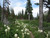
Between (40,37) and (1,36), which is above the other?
(1,36)

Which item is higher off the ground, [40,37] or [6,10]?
[6,10]

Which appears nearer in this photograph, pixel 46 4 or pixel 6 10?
pixel 6 10

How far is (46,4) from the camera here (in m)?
18.1

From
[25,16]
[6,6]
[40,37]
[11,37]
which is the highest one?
[6,6]

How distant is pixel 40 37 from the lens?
765cm

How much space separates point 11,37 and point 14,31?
17.2 inches

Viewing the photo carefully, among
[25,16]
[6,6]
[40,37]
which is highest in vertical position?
[6,6]

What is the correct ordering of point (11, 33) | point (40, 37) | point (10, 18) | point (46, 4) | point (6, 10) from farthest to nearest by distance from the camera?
point (46, 4) < point (6, 10) < point (10, 18) < point (40, 37) < point (11, 33)

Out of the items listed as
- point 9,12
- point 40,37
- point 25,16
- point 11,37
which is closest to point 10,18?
point 9,12

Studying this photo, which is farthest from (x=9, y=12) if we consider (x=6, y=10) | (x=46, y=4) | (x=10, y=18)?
(x=46, y=4)

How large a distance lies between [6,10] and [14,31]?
24.3 feet

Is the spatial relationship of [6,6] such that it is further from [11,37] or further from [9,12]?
[11,37]

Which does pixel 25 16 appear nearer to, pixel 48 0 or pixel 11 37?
pixel 48 0

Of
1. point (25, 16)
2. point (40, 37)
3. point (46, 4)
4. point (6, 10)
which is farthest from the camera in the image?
point (25, 16)
